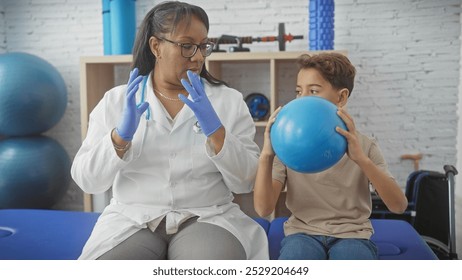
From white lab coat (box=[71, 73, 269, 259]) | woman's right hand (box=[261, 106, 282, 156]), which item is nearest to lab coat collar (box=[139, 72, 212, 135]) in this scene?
white lab coat (box=[71, 73, 269, 259])

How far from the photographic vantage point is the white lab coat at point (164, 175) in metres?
0.79

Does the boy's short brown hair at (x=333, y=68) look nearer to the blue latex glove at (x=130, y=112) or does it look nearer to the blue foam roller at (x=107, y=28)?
the blue latex glove at (x=130, y=112)

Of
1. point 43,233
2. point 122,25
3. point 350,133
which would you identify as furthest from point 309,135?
point 43,233

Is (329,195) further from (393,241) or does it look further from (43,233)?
(43,233)

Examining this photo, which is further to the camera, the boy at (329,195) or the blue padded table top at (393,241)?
the blue padded table top at (393,241)

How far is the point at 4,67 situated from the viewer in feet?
2.95

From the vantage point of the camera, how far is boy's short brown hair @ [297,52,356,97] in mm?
798

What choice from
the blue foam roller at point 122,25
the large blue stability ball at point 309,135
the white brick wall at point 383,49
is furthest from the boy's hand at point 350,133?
the blue foam roller at point 122,25

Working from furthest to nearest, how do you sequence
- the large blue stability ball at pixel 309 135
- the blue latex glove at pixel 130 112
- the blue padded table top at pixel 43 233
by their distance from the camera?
the blue padded table top at pixel 43 233 → the blue latex glove at pixel 130 112 → the large blue stability ball at pixel 309 135

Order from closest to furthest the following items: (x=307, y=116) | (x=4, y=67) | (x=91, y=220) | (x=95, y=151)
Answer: (x=307, y=116) < (x=95, y=151) < (x=4, y=67) < (x=91, y=220)

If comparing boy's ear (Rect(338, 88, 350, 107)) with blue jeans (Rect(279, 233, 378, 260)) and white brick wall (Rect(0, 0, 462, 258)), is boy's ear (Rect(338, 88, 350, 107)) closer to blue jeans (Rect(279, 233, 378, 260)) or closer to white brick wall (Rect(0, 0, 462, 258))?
white brick wall (Rect(0, 0, 462, 258))

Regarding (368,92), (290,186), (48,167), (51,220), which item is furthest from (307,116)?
(51,220)
